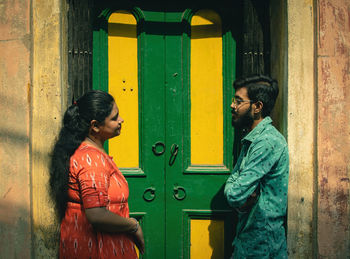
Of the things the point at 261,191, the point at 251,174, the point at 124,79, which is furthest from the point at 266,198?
the point at 124,79

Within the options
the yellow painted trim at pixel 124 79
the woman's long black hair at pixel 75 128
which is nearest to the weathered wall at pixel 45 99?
the yellow painted trim at pixel 124 79

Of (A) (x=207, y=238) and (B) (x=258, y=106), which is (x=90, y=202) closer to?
(B) (x=258, y=106)

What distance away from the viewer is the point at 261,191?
7.29 ft

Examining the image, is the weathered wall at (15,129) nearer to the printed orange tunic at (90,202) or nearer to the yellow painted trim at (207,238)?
the printed orange tunic at (90,202)

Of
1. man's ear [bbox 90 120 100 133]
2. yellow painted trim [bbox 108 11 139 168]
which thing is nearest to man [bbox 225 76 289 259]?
man's ear [bbox 90 120 100 133]

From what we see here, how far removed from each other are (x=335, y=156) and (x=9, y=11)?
318cm

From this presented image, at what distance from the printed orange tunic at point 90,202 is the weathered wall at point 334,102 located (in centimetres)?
188

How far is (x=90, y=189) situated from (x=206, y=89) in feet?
5.83

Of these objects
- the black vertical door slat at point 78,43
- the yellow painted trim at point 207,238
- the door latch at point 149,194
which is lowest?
the yellow painted trim at point 207,238

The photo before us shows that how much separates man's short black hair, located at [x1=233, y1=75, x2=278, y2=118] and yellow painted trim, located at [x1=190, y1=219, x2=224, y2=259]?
134 cm

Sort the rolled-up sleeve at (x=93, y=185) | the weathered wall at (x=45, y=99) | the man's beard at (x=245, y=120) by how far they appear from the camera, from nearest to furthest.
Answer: the rolled-up sleeve at (x=93, y=185), the man's beard at (x=245, y=120), the weathered wall at (x=45, y=99)

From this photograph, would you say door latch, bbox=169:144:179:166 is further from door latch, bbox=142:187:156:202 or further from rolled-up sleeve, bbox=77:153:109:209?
rolled-up sleeve, bbox=77:153:109:209

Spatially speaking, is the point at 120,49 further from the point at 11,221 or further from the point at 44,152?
the point at 11,221

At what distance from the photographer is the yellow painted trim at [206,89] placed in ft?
10.3
